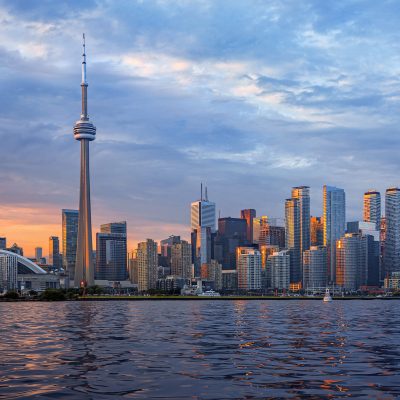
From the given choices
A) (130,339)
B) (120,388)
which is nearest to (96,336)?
(130,339)

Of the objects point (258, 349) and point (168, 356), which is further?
point (258, 349)

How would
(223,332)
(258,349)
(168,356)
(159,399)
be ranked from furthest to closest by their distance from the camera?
(223,332), (258,349), (168,356), (159,399)

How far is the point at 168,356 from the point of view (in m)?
45.3

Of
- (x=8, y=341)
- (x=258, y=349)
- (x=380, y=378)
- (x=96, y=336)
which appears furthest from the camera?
(x=96, y=336)

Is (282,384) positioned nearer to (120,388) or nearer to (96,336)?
(120,388)

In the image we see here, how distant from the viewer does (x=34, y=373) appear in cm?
3675

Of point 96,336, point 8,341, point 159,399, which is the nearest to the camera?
point 159,399

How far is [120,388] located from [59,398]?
3369mm

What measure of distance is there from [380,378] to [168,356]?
1569cm

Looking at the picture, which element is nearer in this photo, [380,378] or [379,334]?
[380,378]

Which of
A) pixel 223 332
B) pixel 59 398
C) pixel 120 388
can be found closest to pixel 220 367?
pixel 120 388

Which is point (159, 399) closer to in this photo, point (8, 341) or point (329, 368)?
point (329, 368)

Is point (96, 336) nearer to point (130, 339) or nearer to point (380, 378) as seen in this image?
point (130, 339)

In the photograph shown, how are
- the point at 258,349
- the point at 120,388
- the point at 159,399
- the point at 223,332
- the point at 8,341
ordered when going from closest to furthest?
the point at 159,399 < the point at 120,388 < the point at 258,349 < the point at 8,341 < the point at 223,332
